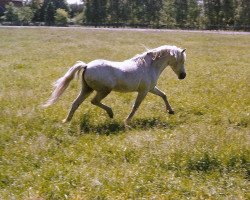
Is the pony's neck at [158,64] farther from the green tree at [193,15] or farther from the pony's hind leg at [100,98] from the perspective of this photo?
the green tree at [193,15]

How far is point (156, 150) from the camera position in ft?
23.8

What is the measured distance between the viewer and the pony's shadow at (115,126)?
8774 mm

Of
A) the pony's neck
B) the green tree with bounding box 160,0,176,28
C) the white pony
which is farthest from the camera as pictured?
the green tree with bounding box 160,0,176,28

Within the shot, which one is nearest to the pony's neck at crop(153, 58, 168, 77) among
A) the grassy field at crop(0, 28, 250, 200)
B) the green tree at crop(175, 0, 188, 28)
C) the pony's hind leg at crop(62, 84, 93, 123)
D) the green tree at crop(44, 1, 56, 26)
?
the grassy field at crop(0, 28, 250, 200)

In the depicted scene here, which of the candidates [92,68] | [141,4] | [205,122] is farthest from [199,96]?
[141,4]

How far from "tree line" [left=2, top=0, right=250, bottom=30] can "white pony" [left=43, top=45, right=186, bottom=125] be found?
6020 centimetres

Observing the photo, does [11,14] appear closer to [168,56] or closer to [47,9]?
[47,9]

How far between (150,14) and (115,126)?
73.0 m

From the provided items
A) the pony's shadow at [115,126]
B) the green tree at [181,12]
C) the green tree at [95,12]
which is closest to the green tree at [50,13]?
the green tree at [95,12]

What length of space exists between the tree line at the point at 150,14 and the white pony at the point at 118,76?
6020cm

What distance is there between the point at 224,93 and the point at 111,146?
6.52m

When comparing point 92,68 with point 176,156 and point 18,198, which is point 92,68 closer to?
point 176,156

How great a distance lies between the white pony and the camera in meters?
9.09

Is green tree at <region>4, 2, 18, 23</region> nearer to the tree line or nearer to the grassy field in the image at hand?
the tree line
